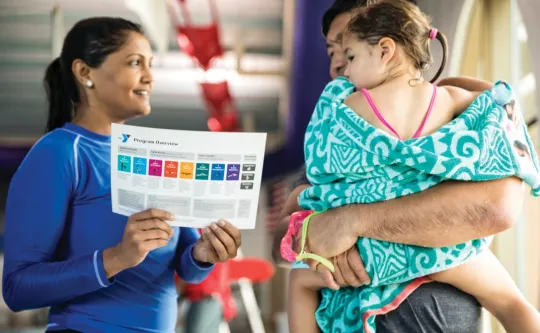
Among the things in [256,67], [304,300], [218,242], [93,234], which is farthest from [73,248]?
[256,67]

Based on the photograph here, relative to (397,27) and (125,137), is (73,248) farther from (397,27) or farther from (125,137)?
(397,27)

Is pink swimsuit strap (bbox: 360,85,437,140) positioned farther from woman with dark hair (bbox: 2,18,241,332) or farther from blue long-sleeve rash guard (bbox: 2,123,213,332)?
blue long-sleeve rash guard (bbox: 2,123,213,332)

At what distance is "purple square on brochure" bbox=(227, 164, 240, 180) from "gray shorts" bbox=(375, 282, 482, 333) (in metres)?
0.46

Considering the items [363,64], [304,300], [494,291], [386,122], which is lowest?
[304,300]

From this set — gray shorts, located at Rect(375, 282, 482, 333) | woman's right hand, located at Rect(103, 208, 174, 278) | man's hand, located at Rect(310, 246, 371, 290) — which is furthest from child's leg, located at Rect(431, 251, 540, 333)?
woman's right hand, located at Rect(103, 208, 174, 278)

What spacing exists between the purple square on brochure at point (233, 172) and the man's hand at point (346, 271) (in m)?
0.29

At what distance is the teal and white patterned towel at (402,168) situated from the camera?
142 cm

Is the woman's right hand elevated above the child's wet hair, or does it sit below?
below

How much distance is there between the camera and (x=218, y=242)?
176cm

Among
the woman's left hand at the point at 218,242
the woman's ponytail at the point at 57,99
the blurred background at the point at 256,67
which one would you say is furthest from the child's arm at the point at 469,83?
the woman's ponytail at the point at 57,99

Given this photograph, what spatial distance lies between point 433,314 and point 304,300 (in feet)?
1.00

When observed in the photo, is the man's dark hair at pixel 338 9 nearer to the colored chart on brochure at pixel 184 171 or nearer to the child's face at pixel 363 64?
the child's face at pixel 363 64

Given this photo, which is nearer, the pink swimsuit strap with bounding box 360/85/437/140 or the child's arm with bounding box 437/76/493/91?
the pink swimsuit strap with bounding box 360/85/437/140

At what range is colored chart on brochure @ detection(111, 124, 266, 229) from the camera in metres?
1.62
